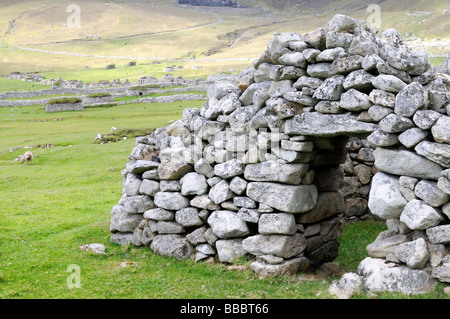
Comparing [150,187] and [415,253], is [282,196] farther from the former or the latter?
[150,187]

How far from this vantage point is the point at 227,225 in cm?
1147

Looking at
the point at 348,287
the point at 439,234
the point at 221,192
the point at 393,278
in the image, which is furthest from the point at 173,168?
the point at 439,234

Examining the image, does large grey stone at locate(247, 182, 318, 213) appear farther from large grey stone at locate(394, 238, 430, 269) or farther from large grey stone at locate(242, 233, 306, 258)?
large grey stone at locate(394, 238, 430, 269)

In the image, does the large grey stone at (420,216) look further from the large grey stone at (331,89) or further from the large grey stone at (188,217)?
the large grey stone at (188,217)

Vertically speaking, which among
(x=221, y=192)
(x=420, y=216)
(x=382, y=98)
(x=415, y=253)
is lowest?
(x=415, y=253)

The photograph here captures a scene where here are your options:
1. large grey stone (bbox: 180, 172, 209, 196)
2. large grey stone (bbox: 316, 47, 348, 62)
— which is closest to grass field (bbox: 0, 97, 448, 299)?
large grey stone (bbox: 180, 172, 209, 196)

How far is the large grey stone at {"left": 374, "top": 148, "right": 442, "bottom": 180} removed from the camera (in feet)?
28.6

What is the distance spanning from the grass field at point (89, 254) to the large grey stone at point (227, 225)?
71cm

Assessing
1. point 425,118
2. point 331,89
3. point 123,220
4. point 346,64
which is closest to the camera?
point 425,118

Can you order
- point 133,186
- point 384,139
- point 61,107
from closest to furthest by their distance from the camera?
point 384,139, point 133,186, point 61,107

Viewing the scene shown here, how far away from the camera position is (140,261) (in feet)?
39.9

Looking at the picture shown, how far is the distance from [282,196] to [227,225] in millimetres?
1579

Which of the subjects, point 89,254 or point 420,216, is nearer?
point 420,216

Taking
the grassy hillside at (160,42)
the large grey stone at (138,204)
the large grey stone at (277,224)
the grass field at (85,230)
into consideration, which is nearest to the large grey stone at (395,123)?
the grass field at (85,230)
